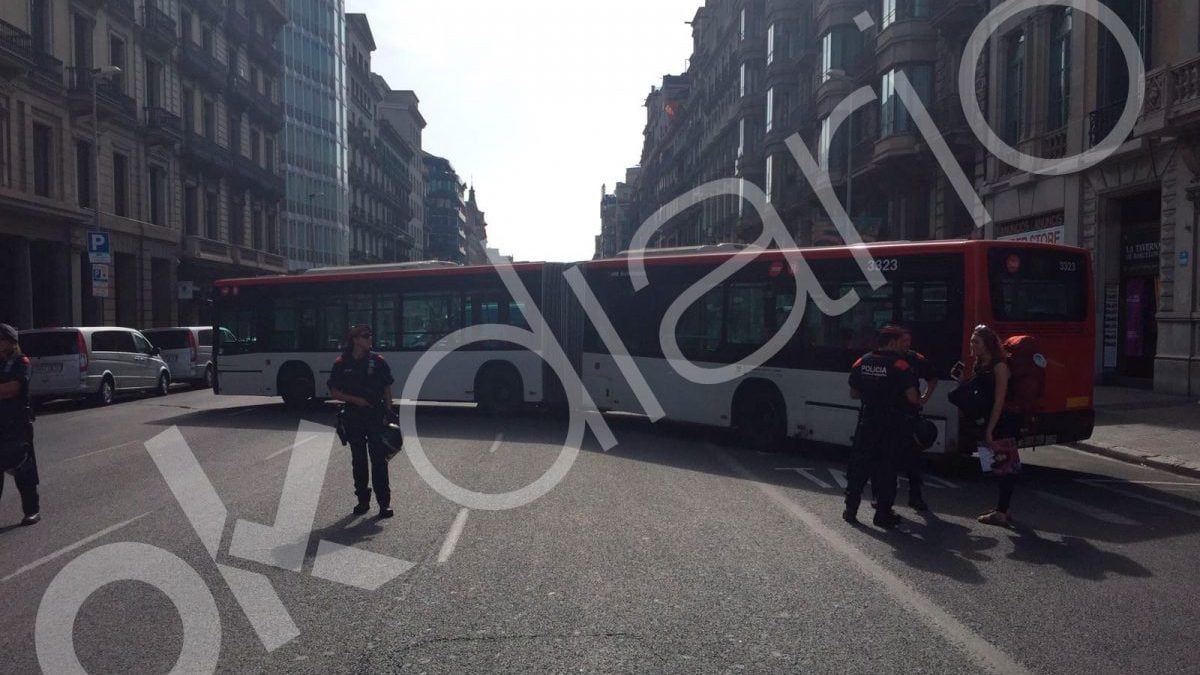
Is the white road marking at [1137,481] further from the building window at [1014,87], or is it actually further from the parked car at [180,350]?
the parked car at [180,350]

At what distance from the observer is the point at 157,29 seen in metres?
37.2

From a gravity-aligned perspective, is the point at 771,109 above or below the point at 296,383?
above

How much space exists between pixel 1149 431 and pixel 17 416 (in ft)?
51.6

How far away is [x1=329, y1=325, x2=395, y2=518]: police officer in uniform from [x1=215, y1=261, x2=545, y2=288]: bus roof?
8.87 meters

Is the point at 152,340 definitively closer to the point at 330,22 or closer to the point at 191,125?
the point at 191,125

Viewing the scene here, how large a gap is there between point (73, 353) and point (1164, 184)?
24.9 metres

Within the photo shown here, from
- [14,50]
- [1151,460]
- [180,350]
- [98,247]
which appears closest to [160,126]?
[14,50]

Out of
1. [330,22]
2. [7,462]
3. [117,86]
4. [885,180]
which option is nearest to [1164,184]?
[885,180]

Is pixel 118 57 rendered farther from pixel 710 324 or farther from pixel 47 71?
pixel 710 324

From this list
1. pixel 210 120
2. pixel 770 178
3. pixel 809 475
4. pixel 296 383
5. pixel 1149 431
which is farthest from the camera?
pixel 210 120

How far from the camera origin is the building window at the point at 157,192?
126ft

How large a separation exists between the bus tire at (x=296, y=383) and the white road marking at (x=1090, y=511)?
48.1 feet

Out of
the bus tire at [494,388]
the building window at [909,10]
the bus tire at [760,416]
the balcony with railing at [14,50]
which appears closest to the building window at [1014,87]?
the building window at [909,10]

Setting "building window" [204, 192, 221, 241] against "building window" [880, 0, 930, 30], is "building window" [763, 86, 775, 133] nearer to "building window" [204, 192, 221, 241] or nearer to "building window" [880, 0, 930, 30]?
"building window" [880, 0, 930, 30]
